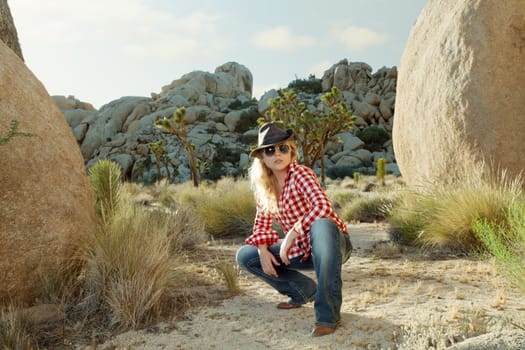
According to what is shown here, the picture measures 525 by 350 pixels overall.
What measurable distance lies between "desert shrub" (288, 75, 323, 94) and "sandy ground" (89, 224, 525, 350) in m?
51.9

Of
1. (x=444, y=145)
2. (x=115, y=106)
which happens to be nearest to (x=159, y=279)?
(x=444, y=145)

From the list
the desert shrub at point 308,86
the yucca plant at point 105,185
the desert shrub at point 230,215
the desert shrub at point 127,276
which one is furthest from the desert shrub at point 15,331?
the desert shrub at point 308,86

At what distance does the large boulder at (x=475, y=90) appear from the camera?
6.88 metres

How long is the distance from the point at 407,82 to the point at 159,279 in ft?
20.0

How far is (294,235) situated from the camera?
12.0 ft

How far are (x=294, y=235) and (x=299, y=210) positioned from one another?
304 millimetres

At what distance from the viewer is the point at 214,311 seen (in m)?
4.32

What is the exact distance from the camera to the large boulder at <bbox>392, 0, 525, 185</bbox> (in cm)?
688

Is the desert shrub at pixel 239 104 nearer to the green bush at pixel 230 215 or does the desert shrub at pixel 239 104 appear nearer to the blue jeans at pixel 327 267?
the green bush at pixel 230 215

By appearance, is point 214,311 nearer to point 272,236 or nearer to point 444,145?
point 272,236

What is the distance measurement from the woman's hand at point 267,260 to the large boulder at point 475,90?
14.0 feet

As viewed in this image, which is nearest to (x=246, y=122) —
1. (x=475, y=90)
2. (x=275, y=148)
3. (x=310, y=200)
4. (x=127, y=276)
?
(x=475, y=90)

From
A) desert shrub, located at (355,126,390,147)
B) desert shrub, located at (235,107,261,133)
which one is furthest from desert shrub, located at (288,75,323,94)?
desert shrub, located at (355,126,390,147)

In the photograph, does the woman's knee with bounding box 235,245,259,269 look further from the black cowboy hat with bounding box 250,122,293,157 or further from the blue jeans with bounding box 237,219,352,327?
the black cowboy hat with bounding box 250,122,293,157
